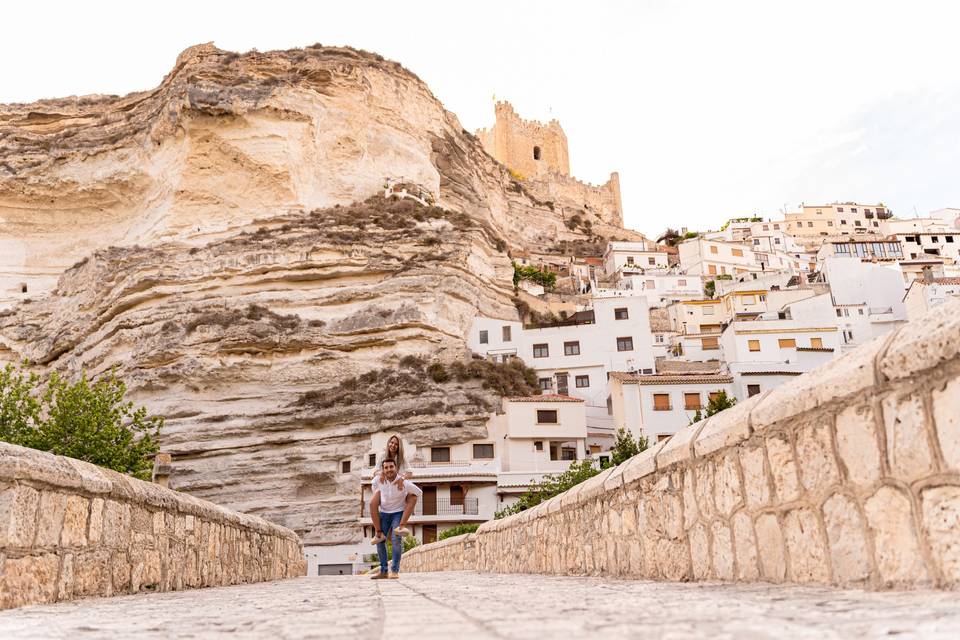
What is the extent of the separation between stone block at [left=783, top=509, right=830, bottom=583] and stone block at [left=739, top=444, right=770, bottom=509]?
21cm

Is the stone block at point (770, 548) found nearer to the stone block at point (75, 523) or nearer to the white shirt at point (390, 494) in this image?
the stone block at point (75, 523)

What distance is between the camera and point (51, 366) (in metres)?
46.1

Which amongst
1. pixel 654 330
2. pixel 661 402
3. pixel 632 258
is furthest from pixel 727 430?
pixel 632 258

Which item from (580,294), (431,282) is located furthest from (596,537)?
(580,294)

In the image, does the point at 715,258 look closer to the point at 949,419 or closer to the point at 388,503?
the point at 388,503

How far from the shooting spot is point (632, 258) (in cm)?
7269

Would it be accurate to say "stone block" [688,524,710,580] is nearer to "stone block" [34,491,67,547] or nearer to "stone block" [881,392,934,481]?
"stone block" [881,392,934,481]

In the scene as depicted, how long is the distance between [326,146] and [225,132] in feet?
22.9

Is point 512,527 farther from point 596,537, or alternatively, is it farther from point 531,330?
point 531,330

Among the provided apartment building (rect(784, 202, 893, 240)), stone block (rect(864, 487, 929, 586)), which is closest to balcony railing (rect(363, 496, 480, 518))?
stone block (rect(864, 487, 929, 586))

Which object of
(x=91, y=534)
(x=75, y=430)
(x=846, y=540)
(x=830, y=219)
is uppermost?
(x=830, y=219)

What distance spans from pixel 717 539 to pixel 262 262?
44112 mm

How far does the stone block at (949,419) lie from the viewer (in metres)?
2.71

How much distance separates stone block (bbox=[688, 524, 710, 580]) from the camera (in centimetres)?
459
